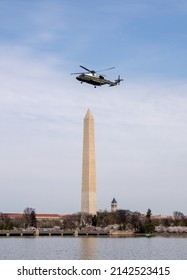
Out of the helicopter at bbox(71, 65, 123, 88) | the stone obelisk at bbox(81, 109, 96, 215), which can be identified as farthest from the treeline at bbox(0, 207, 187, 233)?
the helicopter at bbox(71, 65, 123, 88)

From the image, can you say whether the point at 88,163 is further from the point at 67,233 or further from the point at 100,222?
the point at 100,222

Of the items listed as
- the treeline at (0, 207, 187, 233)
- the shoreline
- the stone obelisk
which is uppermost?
the stone obelisk

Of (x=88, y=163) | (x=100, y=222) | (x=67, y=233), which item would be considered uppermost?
(x=88, y=163)

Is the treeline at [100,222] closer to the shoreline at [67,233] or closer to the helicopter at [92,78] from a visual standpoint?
the shoreline at [67,233]

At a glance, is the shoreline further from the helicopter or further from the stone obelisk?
the helicopter

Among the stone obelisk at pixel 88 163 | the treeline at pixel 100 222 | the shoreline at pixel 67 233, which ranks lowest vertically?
the shoreline at pixel 67 233

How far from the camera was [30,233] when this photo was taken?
310 feet

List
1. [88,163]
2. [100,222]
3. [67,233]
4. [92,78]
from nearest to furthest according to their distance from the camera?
[92,78] < [88,163] < [67,233] < [100,222]

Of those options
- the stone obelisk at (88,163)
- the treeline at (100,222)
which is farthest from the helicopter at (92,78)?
the treeline at (100,222)

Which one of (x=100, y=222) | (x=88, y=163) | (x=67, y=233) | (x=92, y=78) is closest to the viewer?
(x=92, y=78)

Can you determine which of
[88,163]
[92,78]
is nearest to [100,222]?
[88,163]

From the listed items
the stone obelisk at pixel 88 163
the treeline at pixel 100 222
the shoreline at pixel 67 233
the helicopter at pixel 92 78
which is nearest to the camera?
the helicopter at pixel 92 78

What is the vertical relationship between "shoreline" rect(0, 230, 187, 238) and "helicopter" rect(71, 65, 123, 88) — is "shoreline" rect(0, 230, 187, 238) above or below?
below
